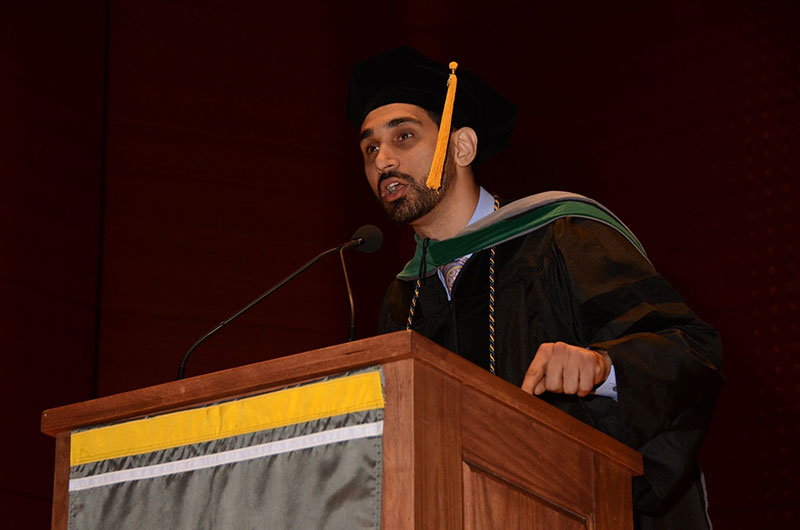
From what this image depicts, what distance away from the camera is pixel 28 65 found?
12.2 ft

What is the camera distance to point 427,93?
2979 millimetres

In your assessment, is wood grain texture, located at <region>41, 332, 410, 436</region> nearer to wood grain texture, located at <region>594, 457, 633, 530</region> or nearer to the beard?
wood grain texture, located at <region>594, 457, 633, 530</region>

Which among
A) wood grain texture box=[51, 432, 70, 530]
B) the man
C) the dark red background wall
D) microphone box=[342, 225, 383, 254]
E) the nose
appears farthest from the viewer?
the dark red background wall

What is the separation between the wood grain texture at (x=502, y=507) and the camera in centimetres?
144

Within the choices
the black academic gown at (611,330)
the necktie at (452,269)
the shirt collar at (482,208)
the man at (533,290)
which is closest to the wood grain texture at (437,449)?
the man at (533,290)

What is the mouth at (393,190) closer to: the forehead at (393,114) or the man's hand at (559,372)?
the forehead at (393,114)

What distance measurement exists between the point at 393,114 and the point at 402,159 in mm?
155

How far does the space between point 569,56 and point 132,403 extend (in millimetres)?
3018

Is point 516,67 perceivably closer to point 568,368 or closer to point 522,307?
point 522,307

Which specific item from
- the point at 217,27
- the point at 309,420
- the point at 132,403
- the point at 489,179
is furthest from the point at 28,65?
the point at 309,420

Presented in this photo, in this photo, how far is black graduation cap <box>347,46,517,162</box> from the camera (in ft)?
9.78

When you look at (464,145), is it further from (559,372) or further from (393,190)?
(559,372)

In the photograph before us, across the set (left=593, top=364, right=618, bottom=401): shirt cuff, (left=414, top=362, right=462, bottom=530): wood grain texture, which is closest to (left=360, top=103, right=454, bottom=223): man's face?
(left=593, top=364, right=618, bottom=401): shirt cuff

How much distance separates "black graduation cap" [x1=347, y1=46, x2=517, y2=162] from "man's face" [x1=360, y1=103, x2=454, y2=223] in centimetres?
5
